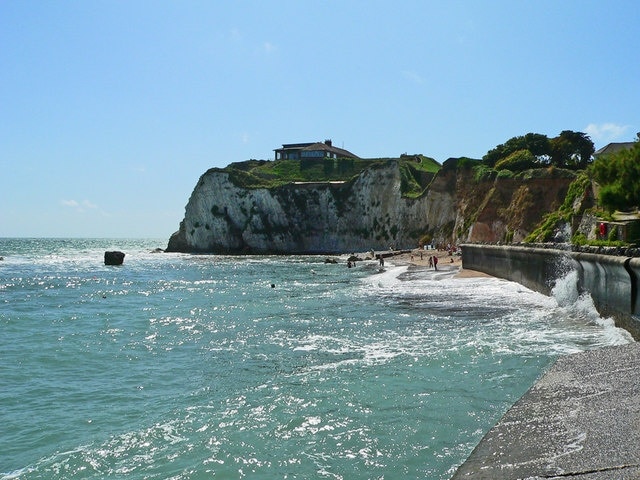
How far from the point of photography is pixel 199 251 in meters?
121

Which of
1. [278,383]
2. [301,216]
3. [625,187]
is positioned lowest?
[278,383]

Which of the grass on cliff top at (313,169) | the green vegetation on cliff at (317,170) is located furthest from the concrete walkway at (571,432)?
the grass on cliff top at (313,169)

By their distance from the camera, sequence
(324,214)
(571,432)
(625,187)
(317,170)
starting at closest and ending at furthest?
(571,432) < (625,187) < (324,214) < (317,170)

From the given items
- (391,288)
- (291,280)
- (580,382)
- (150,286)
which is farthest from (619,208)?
(150,286)

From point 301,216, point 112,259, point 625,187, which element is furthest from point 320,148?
point 625,187

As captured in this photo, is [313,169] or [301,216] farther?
[313,169]

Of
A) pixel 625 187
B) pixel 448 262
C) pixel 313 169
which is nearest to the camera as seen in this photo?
pixel 625 187

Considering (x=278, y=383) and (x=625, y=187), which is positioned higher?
(x=625, y=187)

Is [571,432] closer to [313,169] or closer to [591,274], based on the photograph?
[591,274]

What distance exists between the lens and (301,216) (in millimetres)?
113062

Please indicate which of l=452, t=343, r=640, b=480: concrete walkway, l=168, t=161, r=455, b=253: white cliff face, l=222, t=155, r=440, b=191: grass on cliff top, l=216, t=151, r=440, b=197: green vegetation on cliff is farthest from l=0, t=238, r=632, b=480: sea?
l=222, t=155, r=440, b=191: grass on cliff top

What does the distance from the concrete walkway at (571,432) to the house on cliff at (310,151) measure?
5329 inches

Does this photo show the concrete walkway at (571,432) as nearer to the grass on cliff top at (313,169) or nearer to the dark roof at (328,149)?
the grass on cliff top at (313,169)

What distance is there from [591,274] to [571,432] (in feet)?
58.3
